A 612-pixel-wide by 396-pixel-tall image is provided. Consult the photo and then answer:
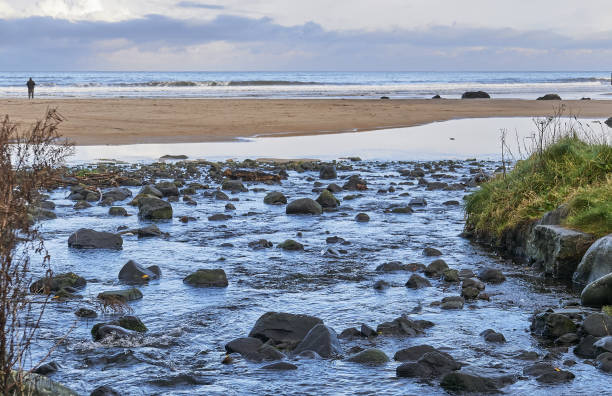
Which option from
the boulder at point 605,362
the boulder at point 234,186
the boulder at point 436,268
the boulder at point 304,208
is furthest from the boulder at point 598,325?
the boulder at point 234,186

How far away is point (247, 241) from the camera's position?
12367mm

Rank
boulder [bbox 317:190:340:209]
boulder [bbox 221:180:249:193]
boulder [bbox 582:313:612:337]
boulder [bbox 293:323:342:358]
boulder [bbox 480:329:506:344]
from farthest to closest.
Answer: boulder [bbox 221:180:249:193] → boulder [bbox 317:190:340:209] → boulder [bbox 480:329:506:344] → boulder [bbox 582:313:612:337] → boulder [bbox 293:323:342:358]

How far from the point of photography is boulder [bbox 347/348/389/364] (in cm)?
686

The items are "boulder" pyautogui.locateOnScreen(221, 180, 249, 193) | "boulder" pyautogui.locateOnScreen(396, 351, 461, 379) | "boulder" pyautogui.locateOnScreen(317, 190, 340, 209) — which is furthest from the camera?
"boulder" pyautogui.locateOnScreen(221, 180, 249, 193)

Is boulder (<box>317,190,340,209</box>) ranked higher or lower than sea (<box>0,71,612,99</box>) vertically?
lower

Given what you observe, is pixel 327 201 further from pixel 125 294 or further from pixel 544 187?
pixel 125 294

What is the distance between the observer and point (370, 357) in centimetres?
688

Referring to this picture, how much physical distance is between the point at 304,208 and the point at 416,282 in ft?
19.0

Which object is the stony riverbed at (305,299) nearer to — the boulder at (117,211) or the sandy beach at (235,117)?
the boulder at (117,211)

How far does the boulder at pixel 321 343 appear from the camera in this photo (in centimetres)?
705

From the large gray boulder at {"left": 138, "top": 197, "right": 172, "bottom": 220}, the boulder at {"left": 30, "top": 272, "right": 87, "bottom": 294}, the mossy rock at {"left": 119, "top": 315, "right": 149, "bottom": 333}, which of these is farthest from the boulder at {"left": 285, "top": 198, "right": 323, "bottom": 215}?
the mossy rock at {"left": 119, "top": 315, "right": 149, "bottom": 333}

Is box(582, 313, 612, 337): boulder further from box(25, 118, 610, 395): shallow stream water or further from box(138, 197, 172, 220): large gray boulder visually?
box(138, 197, 172, 220): large gray boulder

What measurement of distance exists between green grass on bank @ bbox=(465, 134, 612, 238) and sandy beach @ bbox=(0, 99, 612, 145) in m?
13.7

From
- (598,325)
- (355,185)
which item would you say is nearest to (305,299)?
(598,325)
